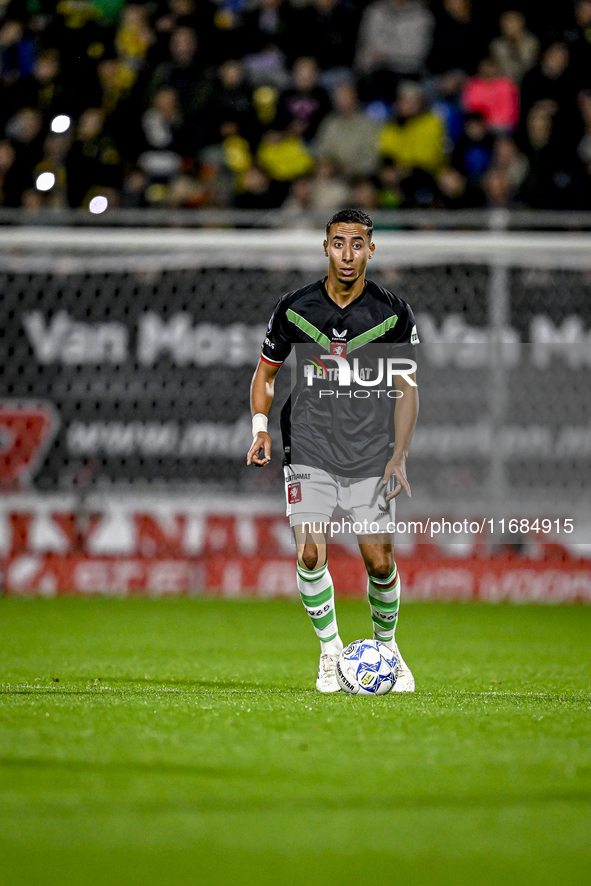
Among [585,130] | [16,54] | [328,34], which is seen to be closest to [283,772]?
[585,130]

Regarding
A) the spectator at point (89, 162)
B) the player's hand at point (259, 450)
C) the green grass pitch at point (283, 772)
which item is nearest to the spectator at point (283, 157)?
the spectator at point (89, 162)

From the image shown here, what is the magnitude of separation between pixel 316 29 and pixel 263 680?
9280 mm

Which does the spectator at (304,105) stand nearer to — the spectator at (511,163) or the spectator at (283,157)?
the spectator at (283,157)

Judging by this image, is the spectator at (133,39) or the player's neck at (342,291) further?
the spectator at (133,39)

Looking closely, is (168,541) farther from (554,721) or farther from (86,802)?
(86,802)

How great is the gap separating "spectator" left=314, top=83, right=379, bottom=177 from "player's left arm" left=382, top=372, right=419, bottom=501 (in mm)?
6723

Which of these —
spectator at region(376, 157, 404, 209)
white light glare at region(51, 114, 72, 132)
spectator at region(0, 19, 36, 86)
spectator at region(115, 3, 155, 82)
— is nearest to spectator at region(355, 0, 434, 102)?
spectator at region(376, 157, 404, 209)

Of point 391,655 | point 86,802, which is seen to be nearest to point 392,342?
point 391,655

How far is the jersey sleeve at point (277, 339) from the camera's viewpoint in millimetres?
5484

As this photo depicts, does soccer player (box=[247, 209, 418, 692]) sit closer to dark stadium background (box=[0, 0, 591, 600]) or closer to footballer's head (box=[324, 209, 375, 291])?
footballer's head (box=[324, 209, 375, 291])

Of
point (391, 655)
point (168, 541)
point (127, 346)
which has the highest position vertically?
point (127, 346)

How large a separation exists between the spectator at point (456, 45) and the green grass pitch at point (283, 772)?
800cm

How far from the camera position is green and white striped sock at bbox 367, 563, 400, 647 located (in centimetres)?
552

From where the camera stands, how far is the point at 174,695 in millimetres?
5070
